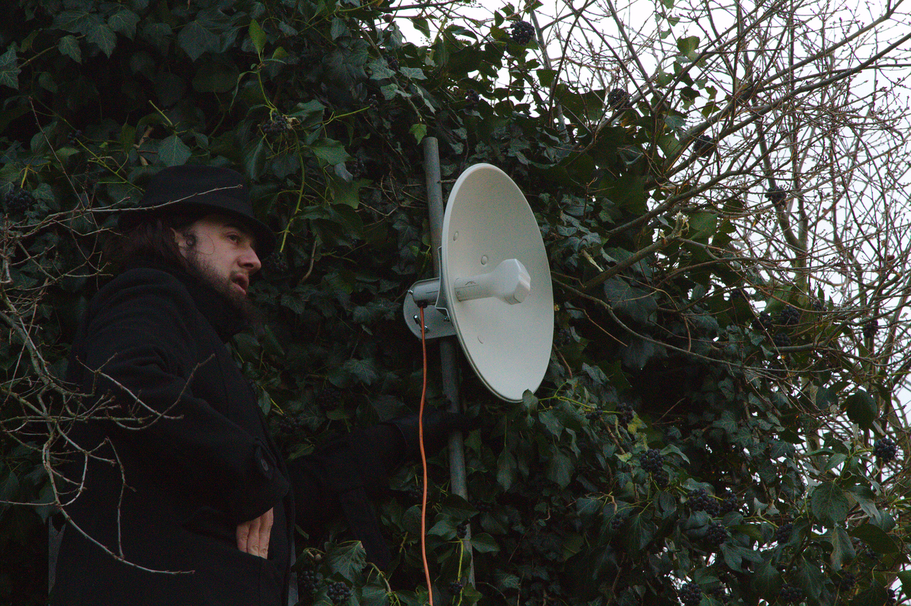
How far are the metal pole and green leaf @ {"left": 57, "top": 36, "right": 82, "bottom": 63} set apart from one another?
1.05 metres

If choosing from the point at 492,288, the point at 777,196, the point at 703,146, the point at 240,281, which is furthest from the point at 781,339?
the point at 240,281

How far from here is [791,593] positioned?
2256 mm

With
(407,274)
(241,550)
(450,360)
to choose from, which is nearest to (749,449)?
(450,360)

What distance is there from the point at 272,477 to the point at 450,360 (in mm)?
973

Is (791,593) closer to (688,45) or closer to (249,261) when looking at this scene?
(249,261)

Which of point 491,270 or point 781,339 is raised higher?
point 781,339

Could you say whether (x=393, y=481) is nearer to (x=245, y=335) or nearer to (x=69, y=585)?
(x=245, y=335)

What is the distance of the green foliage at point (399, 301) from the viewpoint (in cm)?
221

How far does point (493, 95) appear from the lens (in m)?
2.89

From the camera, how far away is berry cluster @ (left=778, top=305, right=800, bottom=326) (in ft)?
9.39

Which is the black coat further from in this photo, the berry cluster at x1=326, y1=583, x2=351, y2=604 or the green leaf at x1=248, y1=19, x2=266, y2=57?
the green leaf at x1=248, y1=19, x2=266, y2=57

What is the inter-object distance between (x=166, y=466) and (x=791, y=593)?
1.72 m

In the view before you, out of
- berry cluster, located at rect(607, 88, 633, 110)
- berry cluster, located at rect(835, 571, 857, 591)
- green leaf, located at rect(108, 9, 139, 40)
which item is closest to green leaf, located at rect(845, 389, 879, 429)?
berry cluster, located at rect(835, 571, 857, 591)

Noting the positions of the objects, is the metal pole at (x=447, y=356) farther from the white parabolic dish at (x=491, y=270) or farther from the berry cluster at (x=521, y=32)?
the berry cluster at (x=521, y=32)
